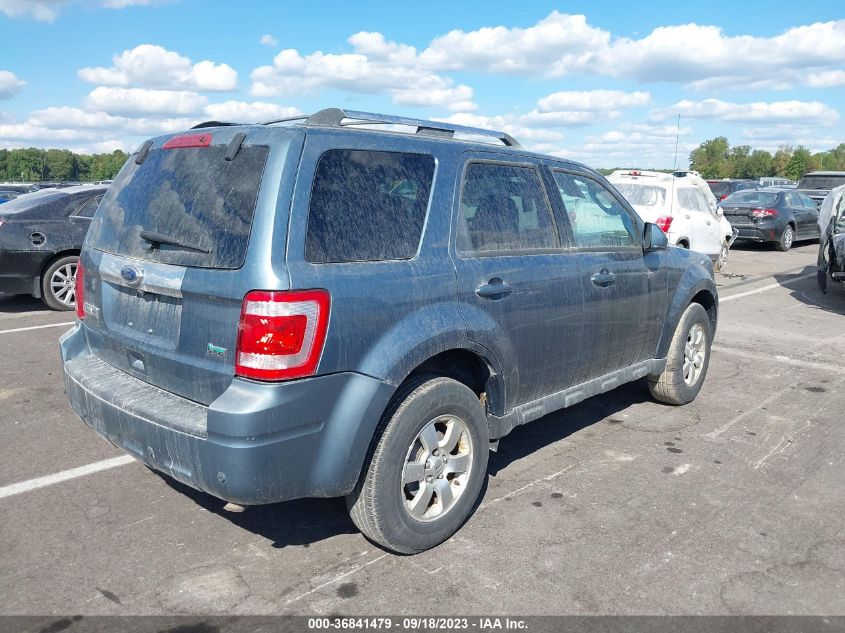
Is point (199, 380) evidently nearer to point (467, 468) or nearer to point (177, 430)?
point (177, 430)

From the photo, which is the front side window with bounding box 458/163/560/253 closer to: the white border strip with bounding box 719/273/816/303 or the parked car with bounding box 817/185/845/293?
the white border strip with bounding box 719/273/816/303

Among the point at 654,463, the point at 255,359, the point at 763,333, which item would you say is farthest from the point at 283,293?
the point at 763,333

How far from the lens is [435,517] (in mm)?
3516

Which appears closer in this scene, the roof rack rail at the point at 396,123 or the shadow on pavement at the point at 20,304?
the roof rack rail at the point at 396,123

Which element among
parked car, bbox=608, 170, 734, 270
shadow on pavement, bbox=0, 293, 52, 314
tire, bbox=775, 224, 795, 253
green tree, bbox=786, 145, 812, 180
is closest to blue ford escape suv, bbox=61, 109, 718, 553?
shadow on pavement, bbox=0, 293, 52, 314

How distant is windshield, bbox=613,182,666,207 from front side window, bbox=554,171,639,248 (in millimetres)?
7677

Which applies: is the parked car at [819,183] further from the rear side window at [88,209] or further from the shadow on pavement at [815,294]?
the rear side window at [88,209]

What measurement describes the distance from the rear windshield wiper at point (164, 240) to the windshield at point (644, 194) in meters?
10.1

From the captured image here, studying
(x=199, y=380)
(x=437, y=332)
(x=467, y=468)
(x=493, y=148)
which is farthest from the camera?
(x=493, y=148)

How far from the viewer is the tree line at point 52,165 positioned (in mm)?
101938

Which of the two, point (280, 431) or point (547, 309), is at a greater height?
point (547, 309)

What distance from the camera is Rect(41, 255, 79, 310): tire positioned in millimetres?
9250

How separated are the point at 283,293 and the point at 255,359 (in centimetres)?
28

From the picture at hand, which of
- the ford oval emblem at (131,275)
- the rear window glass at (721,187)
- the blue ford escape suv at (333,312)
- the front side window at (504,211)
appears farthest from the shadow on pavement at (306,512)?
the rear window glass at (721,187)
